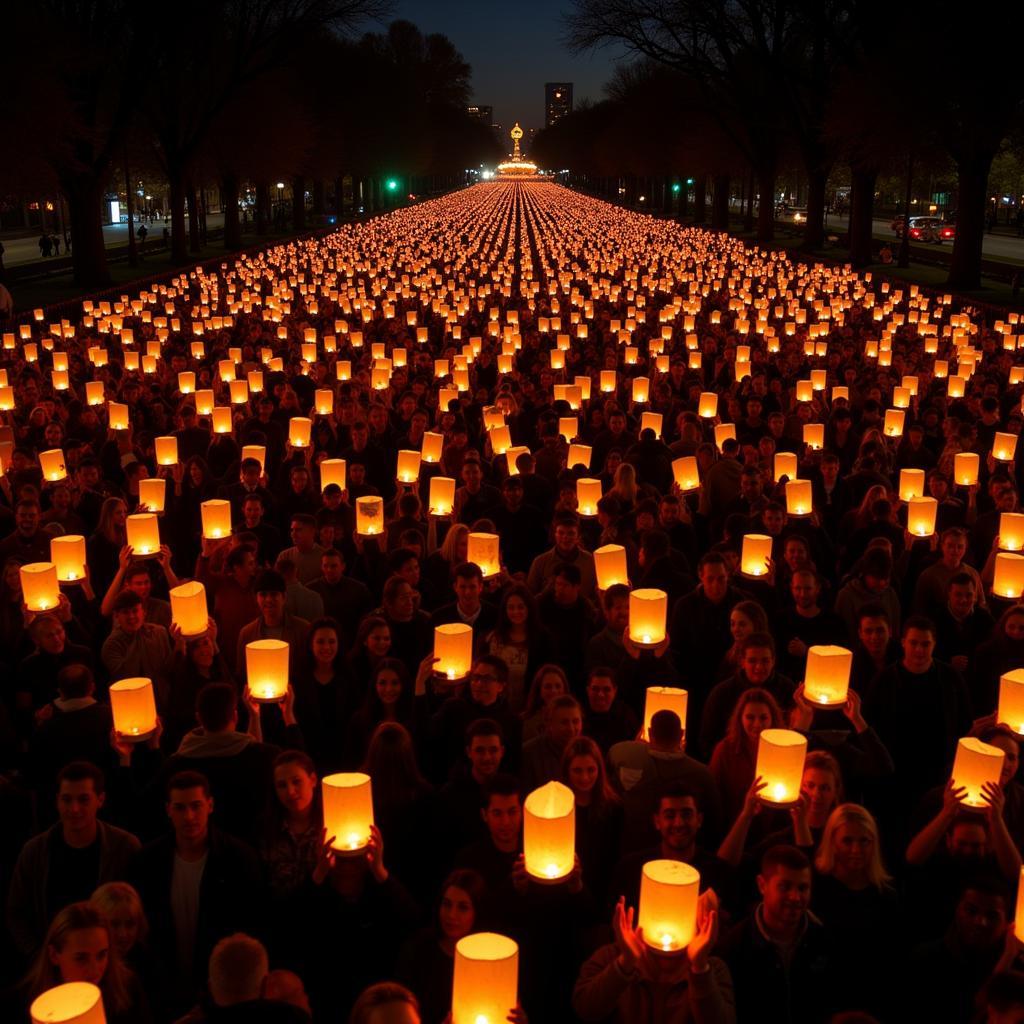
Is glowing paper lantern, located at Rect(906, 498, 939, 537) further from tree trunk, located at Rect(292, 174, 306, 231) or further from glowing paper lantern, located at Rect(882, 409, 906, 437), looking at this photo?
tree trunk, located at Rect(292, 174, 306, 231)

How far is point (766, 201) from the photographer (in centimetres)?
5331

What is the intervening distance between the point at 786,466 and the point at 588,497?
198cm

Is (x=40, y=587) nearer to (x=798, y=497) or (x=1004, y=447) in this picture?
(x=798, y=497)

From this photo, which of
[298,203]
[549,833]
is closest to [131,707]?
[549,833]

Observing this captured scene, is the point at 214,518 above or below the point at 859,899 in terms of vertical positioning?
above

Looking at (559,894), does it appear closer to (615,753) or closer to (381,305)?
A: (615,753)

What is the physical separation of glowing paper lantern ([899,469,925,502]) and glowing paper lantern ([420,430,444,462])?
4.04m

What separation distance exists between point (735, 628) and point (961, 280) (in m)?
27.8


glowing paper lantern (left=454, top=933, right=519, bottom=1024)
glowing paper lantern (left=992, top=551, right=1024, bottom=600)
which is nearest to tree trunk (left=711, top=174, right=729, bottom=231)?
glowing paper lantern (left=992, top=551, right=1024, bottom=600)

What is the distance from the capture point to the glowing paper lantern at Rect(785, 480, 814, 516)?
9.21 meters

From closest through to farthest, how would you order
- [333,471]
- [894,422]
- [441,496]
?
[441,496]
[333,471]
[894,422]

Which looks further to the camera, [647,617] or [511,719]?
[647,617]

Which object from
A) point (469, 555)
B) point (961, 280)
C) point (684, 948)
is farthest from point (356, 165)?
point (684, 948)

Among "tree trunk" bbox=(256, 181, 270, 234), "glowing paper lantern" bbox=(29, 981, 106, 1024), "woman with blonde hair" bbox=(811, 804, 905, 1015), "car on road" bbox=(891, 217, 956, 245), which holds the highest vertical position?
"tree trunk" bbox=(256, 181, 270, 234)
